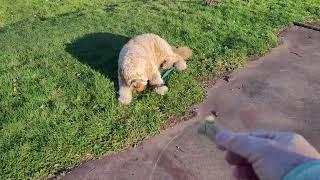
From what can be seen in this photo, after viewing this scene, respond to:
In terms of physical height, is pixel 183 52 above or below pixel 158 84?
above

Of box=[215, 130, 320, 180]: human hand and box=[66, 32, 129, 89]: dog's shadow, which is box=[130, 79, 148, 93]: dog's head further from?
box=[215, 130, 320, 180]: human hand

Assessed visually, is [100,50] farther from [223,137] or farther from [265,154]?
[265,154]

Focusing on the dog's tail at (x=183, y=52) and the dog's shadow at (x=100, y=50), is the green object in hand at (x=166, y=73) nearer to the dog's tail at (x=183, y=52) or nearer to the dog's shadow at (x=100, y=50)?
the dog's tail at (x=183, y=52)

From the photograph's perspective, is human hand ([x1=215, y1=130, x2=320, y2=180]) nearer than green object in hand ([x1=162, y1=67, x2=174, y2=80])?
Yes

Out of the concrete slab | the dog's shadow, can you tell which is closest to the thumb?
the concrete slab

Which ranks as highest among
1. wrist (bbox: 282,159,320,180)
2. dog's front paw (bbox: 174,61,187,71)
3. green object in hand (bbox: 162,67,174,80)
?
wrist (bbox: 282,159,320,180)

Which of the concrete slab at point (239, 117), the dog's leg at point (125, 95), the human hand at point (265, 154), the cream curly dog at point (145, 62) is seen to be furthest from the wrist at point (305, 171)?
the dog's leg at point (125, 95)

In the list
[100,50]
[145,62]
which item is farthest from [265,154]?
[100,50]

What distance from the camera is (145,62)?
8.41 metres

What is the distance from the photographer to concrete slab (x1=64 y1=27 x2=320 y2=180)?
725 cm

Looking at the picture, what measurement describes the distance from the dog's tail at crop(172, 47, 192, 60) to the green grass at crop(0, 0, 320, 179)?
16cm

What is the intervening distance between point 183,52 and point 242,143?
319 inches

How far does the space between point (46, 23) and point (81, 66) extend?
11.0ft

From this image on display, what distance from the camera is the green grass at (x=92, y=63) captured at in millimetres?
7648
